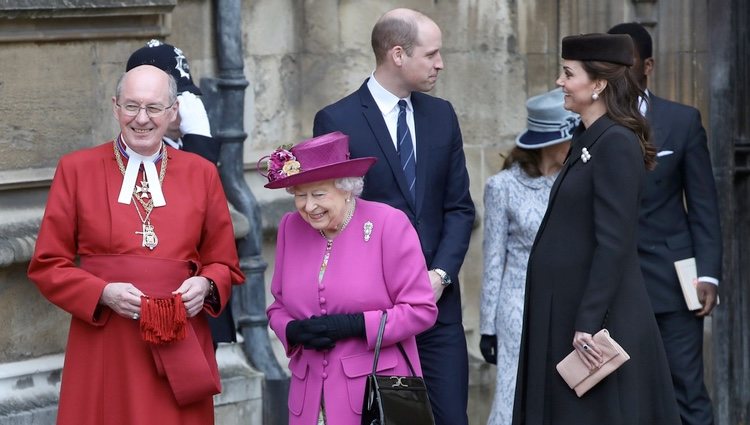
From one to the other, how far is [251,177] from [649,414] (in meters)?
2.71

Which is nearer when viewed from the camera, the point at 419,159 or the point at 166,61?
the point at 166,61

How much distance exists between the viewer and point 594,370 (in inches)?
233

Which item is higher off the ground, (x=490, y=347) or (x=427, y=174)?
(x=427, y=174)

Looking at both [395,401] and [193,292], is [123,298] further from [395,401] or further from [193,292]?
[395,401]

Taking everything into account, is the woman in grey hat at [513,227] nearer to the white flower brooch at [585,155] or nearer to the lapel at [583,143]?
the lapel at [583,143]

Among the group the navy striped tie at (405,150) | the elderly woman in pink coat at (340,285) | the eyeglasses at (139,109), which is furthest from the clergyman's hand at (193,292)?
the navy striped tie at (405,150)

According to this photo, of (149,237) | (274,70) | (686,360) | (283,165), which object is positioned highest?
(274,70)

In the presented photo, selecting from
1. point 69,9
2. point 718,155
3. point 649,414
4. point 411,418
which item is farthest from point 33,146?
point 718,155

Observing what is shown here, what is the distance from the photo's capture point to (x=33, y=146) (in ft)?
23.3

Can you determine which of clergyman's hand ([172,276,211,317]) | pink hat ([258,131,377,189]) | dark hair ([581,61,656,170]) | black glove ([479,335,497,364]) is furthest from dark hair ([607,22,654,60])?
clergyman's hand ([172,276,211,317])

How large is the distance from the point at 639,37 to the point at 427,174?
1.52 meters

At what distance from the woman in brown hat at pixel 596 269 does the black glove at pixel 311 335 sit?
0.80 meters

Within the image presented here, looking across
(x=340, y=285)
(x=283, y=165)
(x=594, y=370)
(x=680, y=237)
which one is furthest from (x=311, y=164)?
(x=680, y=237)

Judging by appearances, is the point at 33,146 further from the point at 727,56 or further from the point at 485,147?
the point at 727,56
